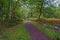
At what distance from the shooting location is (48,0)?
181ft

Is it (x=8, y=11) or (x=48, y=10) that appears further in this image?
(x=48, y=10)

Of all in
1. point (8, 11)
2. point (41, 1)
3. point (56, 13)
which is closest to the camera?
point (8, 11)

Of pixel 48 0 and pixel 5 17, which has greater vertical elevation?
pixel 48 0

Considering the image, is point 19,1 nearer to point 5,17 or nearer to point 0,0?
point 5,17

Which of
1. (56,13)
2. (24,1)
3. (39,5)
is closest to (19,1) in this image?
(24,1)

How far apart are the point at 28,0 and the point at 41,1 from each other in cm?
Answer: 691

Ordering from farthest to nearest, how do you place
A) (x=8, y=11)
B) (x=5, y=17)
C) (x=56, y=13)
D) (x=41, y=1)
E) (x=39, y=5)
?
(x=56, y=13), (x=39, y=5), (x=41, y=1), (x=5, y=17), (x=8, y=11)

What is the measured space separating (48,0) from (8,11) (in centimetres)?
1935

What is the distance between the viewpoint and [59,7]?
7800cm

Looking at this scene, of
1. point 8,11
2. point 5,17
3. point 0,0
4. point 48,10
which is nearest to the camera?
point 0,0

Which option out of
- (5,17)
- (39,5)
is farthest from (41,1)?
(5,17)

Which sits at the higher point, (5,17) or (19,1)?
(19,1)

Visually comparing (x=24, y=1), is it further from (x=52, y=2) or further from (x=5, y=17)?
(x=52, y=2)

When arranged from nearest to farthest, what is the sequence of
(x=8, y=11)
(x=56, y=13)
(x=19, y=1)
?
(x=8, y=11), (x=19, y=1), (x=56, y=13)
